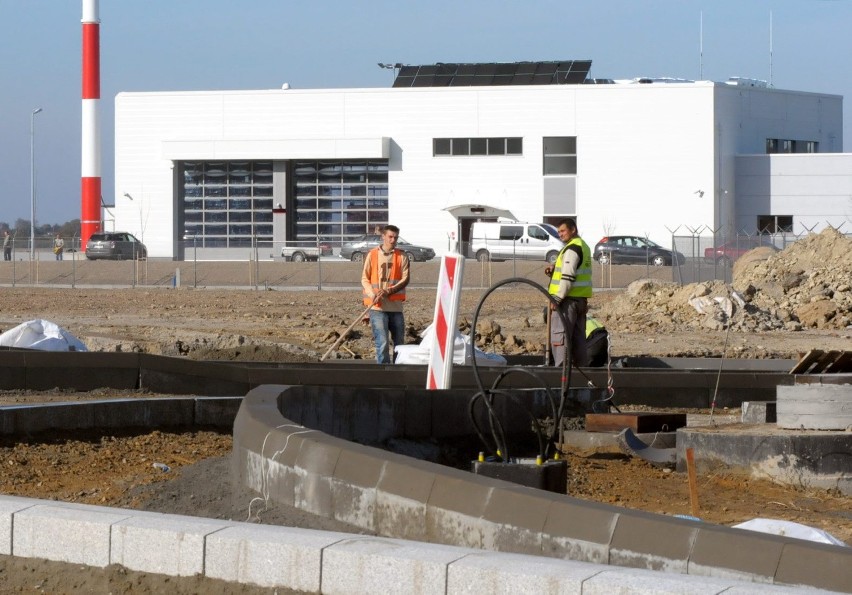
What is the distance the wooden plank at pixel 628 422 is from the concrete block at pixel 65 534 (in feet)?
18.3

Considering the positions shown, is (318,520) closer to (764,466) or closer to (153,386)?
(764,466)

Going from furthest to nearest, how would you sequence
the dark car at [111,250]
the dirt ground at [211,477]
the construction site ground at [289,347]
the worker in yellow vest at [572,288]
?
the dark car at [111,250] < the worker in yellow vest at [572,288] < the construction site ground at [289,347] < the dirt ground at [211,477]

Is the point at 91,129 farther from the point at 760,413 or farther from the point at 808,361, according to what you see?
the point at 808,361

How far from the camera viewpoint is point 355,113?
62250mm

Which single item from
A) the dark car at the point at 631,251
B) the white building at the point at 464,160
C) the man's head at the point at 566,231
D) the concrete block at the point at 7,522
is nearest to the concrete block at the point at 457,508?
the concrete block at the point at 7,522

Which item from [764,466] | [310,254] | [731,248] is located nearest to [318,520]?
[764,466]

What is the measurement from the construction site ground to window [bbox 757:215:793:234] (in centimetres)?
2053

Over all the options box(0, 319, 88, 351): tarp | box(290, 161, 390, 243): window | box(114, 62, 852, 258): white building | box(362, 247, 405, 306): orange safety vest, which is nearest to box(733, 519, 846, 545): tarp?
box(362, 247, 405, 306): orange safety vest

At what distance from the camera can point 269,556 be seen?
480 centimetres

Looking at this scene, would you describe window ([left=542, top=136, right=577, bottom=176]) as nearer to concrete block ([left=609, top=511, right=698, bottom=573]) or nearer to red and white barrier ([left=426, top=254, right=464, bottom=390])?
red and white barrier ([left=426, top=254, right=464, bottom=390])

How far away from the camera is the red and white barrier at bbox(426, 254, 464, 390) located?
10531mm

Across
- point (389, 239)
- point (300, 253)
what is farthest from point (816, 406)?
point (300, 253)

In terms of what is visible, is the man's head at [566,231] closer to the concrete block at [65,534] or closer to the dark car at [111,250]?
the concrete block at [65,534]

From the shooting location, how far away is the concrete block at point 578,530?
4.74m
